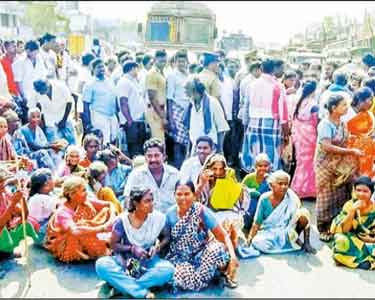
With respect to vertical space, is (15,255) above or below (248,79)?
below

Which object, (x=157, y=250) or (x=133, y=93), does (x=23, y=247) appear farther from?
(x=133, y=93)

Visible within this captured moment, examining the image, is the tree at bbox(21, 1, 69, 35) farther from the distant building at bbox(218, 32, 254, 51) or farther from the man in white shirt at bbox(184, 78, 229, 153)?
the man in white shirt at bbox(184, 78, 229, 153)

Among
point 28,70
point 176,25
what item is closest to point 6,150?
point 28,70

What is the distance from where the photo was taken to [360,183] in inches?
209

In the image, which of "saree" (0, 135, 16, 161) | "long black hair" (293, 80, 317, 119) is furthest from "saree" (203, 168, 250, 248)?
"saree" (0, 135, 16, 161)

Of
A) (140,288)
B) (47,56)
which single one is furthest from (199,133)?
(47,56)

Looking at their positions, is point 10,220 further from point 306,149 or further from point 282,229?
point 306,149

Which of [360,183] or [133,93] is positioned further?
[133,93]

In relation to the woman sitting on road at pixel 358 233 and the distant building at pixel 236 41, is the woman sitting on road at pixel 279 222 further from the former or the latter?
the distant building at pixel 236 41

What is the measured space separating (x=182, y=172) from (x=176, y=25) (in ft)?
21.0

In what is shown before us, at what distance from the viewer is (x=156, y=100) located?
841 centimetres

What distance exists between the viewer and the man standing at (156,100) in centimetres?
838

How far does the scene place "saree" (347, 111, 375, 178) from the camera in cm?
635

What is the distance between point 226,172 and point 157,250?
1.33 m
